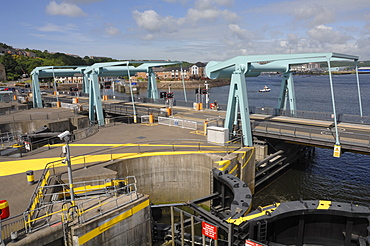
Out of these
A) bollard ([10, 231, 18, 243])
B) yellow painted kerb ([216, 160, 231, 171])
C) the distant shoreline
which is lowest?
yellow painted kerb ([216, 160, 231, 171])

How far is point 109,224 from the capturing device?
1291 centimetres

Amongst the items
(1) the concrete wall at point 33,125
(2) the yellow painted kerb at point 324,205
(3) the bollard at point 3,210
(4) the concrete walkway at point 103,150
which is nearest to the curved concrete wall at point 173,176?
(4) the concrete walkway at point 103,150

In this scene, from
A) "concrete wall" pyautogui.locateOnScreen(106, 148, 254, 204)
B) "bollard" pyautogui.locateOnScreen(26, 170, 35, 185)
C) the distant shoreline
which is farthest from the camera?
the distant shoreline

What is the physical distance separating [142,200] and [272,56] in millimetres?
17750

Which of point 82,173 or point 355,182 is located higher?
point 82,173

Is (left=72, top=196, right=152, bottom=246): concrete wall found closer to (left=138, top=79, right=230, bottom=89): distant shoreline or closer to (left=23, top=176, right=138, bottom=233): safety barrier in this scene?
(left=23, top=176, right=138, bottom=233): safety barrier

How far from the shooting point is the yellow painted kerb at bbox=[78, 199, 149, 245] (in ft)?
39.4

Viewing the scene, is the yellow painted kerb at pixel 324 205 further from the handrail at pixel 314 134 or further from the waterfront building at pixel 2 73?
the waterfront building at pixel 2 73

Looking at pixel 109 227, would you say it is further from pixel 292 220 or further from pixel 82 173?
pixel 292 220

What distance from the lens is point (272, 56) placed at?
2475cm

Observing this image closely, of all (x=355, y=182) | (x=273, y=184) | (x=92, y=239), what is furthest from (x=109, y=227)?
(x=355, y=182)

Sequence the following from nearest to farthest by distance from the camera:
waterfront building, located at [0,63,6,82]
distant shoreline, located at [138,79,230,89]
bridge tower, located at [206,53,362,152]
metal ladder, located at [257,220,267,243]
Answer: metal ladder, located at [257,220,267,243], bridge tower, located at [206,53,362,152], waterfront building, located at [0,63,6,82], distant shoreline, located at [138,79,230,89]

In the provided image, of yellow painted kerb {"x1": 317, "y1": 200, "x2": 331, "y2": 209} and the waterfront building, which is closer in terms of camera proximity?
yellow painted kerb {"x1": 317, "y1": 200, "x2": 331, "y2": 209}

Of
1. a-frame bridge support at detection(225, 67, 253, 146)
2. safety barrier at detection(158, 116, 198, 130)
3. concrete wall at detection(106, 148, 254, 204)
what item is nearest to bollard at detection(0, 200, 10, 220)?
concrete wall at detection(106, 148, 254, 204)
